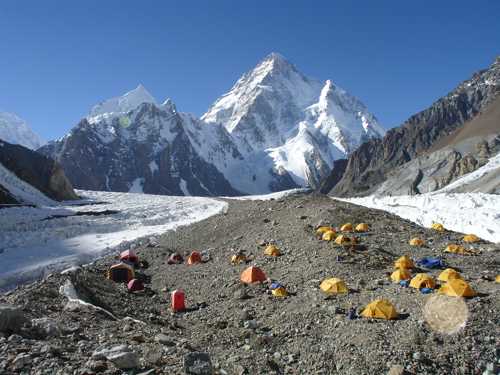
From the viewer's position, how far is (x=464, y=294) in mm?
14117

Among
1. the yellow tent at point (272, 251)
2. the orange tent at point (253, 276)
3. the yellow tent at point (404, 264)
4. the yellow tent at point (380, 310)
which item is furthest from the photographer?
the yellow tent at point (272, 251)

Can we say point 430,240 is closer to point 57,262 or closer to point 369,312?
point 369,312

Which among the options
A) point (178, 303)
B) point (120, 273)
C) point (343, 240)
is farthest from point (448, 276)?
point (120, 273)

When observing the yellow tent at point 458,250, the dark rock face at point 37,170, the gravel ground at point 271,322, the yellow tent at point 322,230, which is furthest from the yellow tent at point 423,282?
the dark rock face at point 37,170

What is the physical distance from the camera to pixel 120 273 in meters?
20.2

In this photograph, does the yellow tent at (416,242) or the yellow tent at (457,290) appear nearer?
the yellow tent at (457,290)

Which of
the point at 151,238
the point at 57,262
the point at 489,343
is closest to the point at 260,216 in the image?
the point at 151,238

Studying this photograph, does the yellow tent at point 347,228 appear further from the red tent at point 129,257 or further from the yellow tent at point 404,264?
the red tent at point 129,257

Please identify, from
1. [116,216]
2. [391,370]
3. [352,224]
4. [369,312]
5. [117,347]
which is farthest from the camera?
[116,216]

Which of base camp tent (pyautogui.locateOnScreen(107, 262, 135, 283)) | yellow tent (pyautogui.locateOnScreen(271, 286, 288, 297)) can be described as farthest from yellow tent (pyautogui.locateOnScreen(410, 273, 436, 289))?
base camp tent (pyautogui.locateOnScreen(107, 262, 135, 283))

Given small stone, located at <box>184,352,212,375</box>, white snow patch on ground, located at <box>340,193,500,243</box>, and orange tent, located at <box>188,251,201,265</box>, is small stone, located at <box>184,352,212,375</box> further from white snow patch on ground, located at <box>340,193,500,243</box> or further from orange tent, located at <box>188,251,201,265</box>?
white snow patch on ground, located at <box>340,193,500,243</box>

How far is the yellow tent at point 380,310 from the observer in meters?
13.2

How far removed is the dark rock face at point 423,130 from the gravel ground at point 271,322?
14366 cm

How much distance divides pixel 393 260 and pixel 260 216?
14.1 meters
